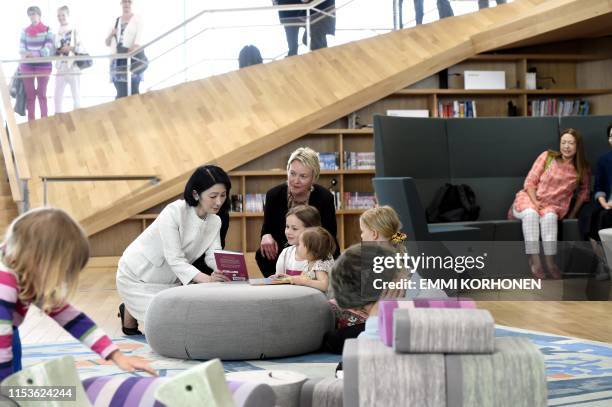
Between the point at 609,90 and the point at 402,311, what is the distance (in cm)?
830

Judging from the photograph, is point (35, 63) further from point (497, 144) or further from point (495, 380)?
point (495, 380)

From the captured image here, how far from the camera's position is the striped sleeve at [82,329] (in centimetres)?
244

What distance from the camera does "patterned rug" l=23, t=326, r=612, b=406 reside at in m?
3.45

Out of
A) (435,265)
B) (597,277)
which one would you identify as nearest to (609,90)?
(597,277)

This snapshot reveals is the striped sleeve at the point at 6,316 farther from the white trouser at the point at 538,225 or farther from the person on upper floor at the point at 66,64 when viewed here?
the person on upper floor at the point at 66,64

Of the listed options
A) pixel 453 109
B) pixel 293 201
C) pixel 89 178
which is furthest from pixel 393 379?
pixel 453 109

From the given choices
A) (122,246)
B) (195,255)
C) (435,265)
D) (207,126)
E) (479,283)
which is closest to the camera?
(479,283)

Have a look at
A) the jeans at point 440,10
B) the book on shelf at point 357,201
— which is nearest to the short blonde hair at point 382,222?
the book on shelf at point 357,201

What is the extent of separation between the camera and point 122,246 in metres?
8.80

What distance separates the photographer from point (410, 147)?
696cm

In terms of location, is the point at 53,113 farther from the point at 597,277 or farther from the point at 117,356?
the point at 117,356

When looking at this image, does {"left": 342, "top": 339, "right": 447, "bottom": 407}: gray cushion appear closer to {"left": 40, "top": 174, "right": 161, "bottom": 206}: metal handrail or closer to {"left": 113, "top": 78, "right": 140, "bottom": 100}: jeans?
{"left": 40, "top": 174, "right": 161, "bottom": 206}: metal handrail

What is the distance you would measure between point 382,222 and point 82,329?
2.45 metres

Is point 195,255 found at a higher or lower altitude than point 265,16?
lower
